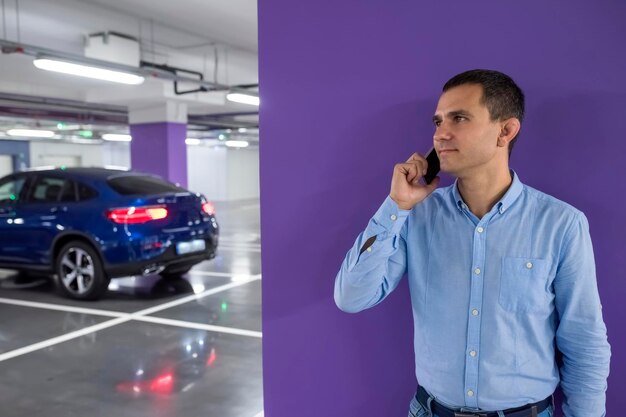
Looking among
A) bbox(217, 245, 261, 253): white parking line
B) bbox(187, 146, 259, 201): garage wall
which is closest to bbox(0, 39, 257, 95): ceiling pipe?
bbox(217, 245, 261, 253): white parking line

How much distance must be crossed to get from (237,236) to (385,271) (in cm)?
1187

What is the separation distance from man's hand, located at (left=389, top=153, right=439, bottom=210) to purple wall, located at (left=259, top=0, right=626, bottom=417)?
424 millimetres

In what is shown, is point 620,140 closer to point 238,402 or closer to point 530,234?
point 530,234

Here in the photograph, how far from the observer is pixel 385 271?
1.74 metres

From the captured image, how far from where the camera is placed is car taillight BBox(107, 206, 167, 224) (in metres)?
6.58

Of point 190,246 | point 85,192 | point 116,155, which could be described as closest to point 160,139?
point 85,192

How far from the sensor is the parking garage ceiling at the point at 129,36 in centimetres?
788

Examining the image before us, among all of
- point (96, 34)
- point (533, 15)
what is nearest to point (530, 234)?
point (533, 15)

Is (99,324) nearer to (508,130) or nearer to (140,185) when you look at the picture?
(140,185)

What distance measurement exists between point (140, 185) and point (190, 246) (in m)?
1.08

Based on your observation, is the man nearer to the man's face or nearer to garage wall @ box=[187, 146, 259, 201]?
the man's face

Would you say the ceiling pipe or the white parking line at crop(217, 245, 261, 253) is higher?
the ceiling pipe

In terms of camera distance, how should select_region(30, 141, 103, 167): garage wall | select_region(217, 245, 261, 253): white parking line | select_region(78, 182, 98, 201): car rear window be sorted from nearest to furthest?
select_region(78, 182, 98, 201): car rear window
select_region(217, 245, 261, 253): white parking line
select_region(30, 141, 103, 167): garage wall

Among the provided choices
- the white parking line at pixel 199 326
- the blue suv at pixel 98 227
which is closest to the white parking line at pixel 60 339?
the white parking line at pixel 199 326
